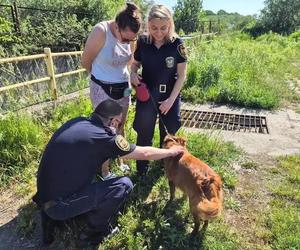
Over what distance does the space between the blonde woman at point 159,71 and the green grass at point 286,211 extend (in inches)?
55.3

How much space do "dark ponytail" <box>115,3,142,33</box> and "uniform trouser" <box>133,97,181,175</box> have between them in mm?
868

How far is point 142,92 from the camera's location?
11.6ft

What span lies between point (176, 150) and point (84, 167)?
947 millimetres

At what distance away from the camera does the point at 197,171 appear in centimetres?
298

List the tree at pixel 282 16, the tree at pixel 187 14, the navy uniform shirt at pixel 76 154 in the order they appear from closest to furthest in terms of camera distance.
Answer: the navy uniform shirt at pixel 76 154 < the tree at pixel 187 14 < the tree at pixel 282 16

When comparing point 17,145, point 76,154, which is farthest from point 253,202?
point 17,145

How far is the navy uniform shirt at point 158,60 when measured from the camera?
337cm

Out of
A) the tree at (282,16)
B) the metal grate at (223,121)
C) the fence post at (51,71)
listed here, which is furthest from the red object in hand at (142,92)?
the tree at (282,16)

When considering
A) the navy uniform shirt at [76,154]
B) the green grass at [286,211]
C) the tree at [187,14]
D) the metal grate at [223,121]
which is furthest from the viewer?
the tree at [187,14]

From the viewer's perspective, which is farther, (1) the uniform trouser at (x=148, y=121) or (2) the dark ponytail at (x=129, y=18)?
(1) the uniform trouser at (x=148, y=121)

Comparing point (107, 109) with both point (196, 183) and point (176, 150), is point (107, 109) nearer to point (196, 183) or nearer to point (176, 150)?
point (176, 150)

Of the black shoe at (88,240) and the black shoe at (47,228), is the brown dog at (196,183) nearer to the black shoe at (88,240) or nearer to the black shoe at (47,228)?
the black shoe at (88,240)

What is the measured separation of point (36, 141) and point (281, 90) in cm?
655

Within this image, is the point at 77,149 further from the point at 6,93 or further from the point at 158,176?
the point at 6,93
